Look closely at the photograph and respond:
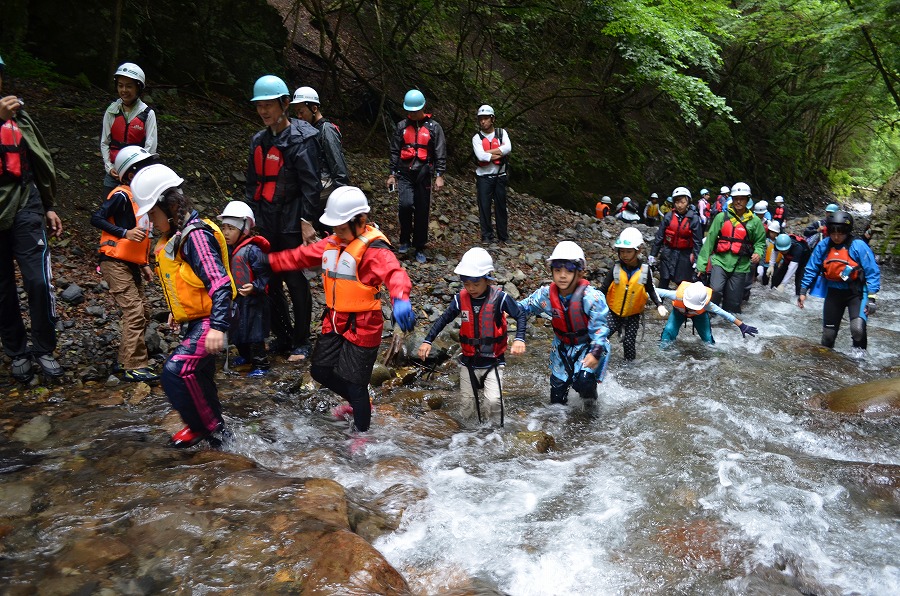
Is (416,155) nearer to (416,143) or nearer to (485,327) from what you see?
(416,143)

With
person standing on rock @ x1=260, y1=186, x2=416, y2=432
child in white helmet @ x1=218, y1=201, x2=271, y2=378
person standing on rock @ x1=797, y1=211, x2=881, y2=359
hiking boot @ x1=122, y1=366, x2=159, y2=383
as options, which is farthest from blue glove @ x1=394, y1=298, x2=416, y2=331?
person standing on rock @ x1=797, y1=211, x2=881, y2=359

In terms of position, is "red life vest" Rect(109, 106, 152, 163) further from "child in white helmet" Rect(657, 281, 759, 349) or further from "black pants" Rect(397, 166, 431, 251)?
"child in white helmet" Rect(657, 281, 759, 349)

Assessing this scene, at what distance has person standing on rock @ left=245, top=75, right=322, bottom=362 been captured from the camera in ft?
19.3

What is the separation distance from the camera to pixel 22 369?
17.2 ft

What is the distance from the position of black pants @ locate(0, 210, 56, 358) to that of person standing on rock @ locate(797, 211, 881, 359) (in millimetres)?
8260

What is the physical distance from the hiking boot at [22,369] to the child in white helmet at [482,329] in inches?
126

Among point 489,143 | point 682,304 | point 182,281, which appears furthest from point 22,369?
point 489,143

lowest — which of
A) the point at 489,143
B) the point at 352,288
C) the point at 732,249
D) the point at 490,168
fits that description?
the point at 732,249

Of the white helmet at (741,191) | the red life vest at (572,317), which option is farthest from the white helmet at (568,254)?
the white helmet at (741,191)

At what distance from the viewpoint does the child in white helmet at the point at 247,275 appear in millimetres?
5758

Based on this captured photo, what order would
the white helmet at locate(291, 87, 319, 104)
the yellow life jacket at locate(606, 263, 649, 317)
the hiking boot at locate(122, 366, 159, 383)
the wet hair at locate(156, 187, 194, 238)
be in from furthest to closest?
1. the yellow life jacket at locate(606, 263, 649, 317)
2. the white helmet at locate(291, 87, 319, 104)
3. the hiking boot at locate(122, 366, 159, 383)
4. the wet hair at locate(156, 187, 194, 238)

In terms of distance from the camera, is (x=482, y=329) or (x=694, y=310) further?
(x=694, y=310)

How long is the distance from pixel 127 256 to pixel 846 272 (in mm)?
7850

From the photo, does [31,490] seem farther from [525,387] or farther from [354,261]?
[525,387]
